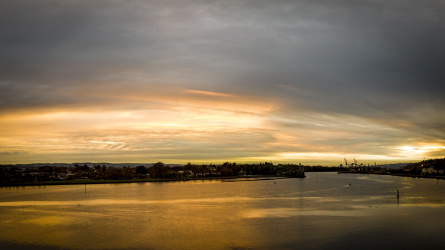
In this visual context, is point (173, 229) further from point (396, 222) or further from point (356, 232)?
point (396, 222)

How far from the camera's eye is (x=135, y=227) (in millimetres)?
45844

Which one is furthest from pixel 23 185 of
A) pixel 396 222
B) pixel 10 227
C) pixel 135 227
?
pixel 396 222

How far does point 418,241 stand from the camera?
124 ft

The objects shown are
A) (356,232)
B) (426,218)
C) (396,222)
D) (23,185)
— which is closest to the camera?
(356,232)

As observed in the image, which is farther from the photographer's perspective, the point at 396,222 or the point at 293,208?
the point at 293,208

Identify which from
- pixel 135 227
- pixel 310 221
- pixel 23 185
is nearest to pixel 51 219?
pixel 135 227

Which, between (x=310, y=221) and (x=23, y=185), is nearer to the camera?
(x=310, y=221)

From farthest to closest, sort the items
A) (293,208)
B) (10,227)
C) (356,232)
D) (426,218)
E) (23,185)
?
(23,185), (293,208), (426,218), (10,227), (356,232)

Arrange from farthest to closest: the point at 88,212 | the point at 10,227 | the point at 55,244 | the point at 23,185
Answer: the point at 23,185 → the point at 88,212 → the point at 10,227 → the point at 55,244

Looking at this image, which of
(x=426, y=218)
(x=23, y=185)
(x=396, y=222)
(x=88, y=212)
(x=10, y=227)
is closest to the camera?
(x=10, y=227)

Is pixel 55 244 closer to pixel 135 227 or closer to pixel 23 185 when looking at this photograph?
pixel 135 227

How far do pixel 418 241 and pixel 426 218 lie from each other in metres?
17.4

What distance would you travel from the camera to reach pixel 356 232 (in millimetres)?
41906

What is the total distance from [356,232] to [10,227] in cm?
4439
